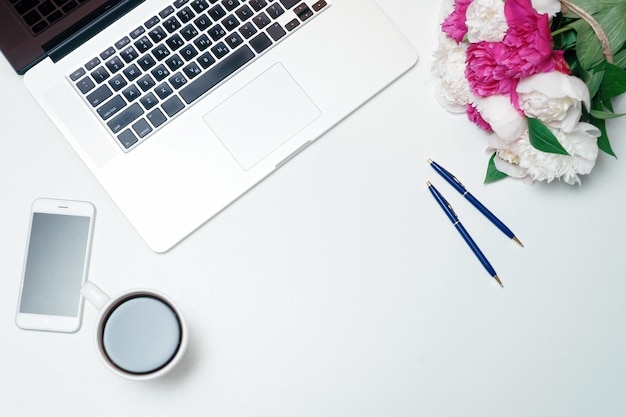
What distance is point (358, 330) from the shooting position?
0.81 meters

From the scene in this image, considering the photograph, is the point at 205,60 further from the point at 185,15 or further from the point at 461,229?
the point at 461,229

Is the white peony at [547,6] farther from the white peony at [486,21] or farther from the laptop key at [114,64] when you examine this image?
the laptop key at [114,64]

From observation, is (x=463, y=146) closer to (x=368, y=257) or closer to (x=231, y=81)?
(x=368, y=257)

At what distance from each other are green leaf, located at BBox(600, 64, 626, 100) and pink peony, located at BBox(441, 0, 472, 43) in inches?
6.3

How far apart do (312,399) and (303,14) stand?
1.56 feet

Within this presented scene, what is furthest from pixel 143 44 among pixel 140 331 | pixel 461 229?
pixel 461 229

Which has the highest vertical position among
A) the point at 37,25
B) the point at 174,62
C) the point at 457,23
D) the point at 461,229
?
the point at 37,25

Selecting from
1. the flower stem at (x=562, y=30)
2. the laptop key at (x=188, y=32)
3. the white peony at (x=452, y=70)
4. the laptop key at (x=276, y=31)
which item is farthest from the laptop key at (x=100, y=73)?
the flower stem at (x=562, y=30)

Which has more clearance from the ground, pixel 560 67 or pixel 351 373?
pixel 560 67

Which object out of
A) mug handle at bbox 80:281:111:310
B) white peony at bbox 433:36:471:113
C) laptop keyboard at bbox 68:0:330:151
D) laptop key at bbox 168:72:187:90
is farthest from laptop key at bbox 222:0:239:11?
mug handle at bbox 80:281:111:310

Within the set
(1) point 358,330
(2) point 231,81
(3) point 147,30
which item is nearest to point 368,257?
(1) point 358,330

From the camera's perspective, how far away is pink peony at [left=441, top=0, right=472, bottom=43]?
0.75 meters

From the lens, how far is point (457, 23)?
29.5 inches

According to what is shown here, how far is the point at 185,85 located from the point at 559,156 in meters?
0.45
